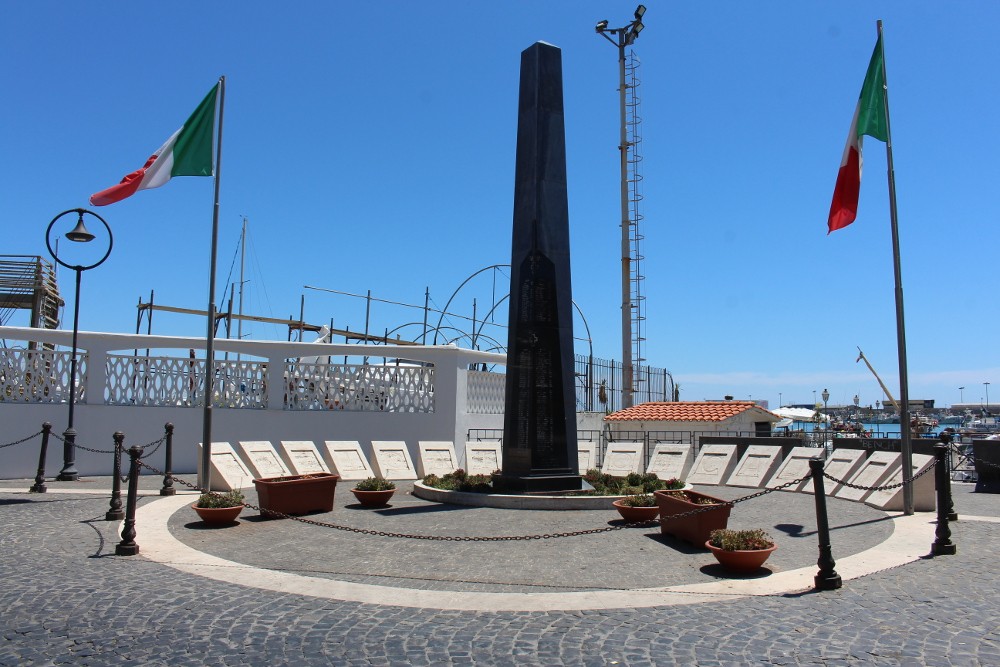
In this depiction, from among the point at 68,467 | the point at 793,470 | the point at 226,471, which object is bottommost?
the point at 68,467

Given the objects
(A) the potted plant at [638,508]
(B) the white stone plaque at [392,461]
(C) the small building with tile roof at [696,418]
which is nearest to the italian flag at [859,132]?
(A) the potted plant at [638,508]

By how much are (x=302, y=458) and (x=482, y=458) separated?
12.5 feet

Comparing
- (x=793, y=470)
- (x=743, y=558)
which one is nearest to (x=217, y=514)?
(x=743, y=558)

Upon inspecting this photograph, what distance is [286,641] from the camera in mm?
5262

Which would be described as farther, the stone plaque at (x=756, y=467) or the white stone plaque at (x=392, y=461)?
the white stone plaque at (x=392, y=461)

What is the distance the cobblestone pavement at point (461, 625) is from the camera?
4.96m

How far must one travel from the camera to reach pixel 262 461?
14367 millimetres

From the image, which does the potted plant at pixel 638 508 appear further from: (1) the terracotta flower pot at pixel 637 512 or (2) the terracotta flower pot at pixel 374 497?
(2) the terracotta flower pot at pixel 374 497

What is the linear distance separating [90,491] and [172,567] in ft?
24.4

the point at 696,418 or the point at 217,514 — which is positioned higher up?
the point at 696,418

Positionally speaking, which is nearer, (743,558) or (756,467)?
(743,558)

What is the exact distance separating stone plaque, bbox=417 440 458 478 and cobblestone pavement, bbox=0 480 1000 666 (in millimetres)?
8048

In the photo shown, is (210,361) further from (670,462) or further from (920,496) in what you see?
(920,496)

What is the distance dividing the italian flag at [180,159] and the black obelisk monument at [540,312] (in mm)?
5862
